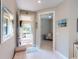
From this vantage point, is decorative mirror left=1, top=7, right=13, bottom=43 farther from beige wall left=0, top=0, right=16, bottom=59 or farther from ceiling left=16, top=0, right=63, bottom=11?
ceiling left=16, top=0, right=63, bottom=11

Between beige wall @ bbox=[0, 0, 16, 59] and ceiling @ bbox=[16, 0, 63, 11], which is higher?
ceiling @ bbox=[16, 0, 63, 11]

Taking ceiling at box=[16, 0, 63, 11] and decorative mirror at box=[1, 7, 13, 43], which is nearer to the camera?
decorative mirror at box=[1, 7, 13, 43]

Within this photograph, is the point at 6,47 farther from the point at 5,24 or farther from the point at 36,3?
the point at 36,3

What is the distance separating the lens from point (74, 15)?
424cm

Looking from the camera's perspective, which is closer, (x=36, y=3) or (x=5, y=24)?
(x=5, y=24)

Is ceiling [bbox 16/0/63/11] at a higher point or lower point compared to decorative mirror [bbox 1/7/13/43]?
higher

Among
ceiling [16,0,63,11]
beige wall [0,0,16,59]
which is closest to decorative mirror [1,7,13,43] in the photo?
beige wall [0,0,16,59]

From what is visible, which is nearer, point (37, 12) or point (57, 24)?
point (57, 24)

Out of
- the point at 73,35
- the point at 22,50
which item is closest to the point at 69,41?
the point at 73,35

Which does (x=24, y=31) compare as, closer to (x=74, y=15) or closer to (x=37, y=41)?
(x=37, y=41)

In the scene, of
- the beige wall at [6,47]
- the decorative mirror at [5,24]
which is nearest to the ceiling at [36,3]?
the beige wall at [6,47]

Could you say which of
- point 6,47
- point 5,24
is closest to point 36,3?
point 5,24

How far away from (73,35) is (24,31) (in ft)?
25.1

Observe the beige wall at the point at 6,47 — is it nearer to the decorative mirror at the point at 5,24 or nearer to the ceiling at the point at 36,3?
the decorative mirror at the point at 5,24
